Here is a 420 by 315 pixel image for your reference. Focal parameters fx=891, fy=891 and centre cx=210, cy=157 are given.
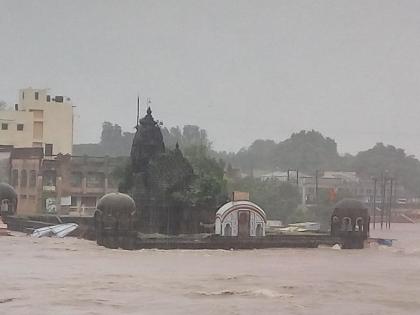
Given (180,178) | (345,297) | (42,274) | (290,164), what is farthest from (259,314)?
(290,164)

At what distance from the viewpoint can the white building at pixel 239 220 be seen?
112 feet

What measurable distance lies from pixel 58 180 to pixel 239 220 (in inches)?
742

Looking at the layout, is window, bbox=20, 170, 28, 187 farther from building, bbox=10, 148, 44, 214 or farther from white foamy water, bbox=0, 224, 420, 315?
white foamy water, bbox=0, 224, 420, 315

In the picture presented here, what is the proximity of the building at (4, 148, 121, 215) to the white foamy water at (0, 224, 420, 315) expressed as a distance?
54.4ft

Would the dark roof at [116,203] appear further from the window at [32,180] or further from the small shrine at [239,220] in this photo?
the window at [32,180]

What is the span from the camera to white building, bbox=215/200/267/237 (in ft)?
112

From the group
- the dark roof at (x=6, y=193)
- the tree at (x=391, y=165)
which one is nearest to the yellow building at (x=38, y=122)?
the dark roof at (x=6, y=193)

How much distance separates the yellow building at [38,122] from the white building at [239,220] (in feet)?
71.1

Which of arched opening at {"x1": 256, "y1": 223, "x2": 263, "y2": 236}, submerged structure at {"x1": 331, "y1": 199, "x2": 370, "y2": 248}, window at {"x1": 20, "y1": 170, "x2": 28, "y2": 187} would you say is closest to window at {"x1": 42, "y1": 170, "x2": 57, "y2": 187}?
window at {"x1": 20, "y1": 170, "x2": 28, "y2": 187}

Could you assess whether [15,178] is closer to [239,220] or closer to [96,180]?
[96,180]

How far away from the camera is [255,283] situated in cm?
2183

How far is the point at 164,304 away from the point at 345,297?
14.9ft

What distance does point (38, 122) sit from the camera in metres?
54.4

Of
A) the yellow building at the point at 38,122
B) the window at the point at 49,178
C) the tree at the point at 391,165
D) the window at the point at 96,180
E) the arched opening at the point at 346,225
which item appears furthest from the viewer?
the tree at the point at 391,165
